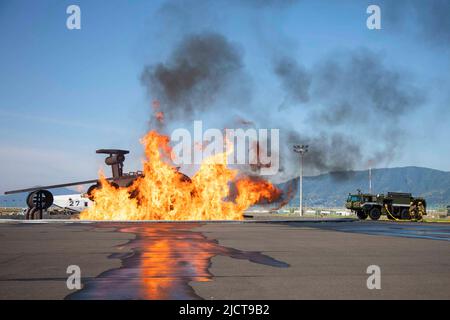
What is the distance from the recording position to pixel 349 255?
1466cm

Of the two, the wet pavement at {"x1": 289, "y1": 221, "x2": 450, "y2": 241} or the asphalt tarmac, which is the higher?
the asphalt tarmac

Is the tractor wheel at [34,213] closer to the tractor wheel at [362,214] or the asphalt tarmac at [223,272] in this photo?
the asphalt tarmac at [223,272]

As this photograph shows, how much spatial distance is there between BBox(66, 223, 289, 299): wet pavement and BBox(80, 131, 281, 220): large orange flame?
1043 inches

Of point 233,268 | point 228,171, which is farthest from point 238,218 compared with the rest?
point 233,268

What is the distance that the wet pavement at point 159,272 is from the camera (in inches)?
324

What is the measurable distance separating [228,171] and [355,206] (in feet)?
48.6

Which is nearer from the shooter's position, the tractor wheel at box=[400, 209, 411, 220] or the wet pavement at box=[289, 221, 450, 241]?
the wet pavement at box=[289, 221, 450, 241]

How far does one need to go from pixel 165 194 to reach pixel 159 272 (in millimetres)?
32878

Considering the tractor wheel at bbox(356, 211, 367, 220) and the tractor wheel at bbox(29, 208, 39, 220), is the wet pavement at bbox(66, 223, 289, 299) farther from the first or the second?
the tractor wheel at bbox(356, 211, 367, 220)

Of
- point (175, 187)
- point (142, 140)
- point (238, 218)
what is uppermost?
point (142, 140)

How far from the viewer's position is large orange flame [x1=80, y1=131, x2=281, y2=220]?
43375mm

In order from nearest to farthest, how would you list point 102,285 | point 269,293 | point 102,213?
point 269,293 → point 102,285 → point 102,213

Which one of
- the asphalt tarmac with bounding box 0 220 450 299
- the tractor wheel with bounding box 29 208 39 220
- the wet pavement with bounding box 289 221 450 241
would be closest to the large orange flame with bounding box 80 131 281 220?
the tractor wheel with bounding box 29 208 39 220
